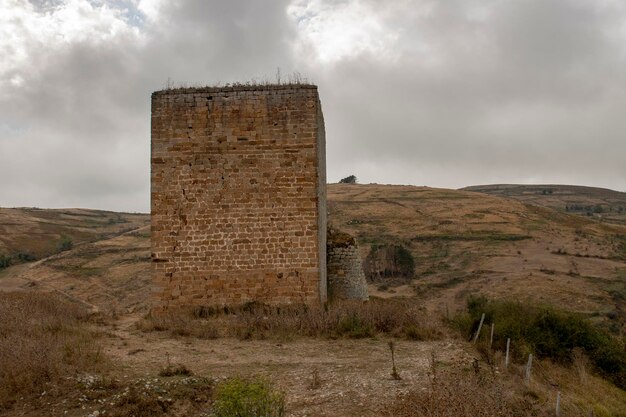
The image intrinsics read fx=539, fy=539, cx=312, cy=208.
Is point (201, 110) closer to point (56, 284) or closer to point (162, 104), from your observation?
point (162, 104)

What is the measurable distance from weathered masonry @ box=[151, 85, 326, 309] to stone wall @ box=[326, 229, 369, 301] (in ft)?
5.61

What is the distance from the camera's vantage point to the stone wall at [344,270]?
13.7 meters

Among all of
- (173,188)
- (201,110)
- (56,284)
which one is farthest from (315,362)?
(56,284)

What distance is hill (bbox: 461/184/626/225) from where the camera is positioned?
223 ft

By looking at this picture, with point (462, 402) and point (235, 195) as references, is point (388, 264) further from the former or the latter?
point (462, 402)

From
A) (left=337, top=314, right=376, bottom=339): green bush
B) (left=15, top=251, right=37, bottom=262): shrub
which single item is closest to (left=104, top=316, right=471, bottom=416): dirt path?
(left=337, top=314, right=376, bottom=339): green bush

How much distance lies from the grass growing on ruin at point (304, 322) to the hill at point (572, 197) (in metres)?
56.1

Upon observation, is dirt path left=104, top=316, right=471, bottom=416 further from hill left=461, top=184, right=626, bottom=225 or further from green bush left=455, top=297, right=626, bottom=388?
hill left=461, top=184, right=626, bottom=225

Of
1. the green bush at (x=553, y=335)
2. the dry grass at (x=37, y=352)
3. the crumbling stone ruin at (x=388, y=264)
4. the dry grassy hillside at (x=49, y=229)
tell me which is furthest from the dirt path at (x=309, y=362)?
the dry grassy hillside at (x=49, y=229)

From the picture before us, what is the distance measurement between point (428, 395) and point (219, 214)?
7323mm

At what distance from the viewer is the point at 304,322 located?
420 inches

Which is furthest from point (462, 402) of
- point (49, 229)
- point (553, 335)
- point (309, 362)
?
point (49, 229)

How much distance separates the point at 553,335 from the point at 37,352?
30.0 feet

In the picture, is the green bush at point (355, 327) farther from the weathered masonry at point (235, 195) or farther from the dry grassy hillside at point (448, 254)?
the dry grassy hillside at point (448, 254)
